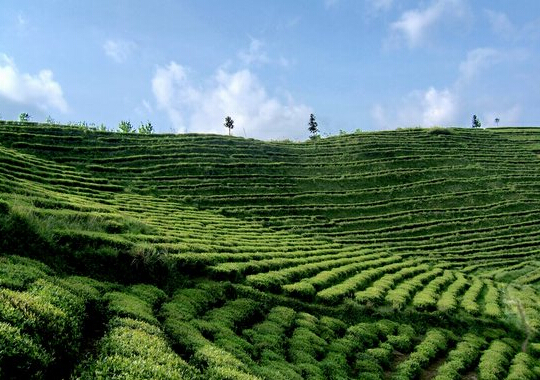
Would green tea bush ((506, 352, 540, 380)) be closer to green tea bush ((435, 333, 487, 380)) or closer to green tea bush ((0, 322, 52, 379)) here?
green tea bush ((435, 333, 487, 380))

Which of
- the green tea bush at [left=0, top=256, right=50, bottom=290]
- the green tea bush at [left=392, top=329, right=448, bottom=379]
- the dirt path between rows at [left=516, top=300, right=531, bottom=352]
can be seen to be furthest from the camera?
the dirt path between rows at [left=516, top=300, right=531, bottom=352]

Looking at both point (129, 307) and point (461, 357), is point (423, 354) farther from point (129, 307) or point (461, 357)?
point (129, 307)

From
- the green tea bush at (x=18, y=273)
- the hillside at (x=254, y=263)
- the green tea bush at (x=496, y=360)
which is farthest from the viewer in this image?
→ the green tea bush at (x=496, y=360)

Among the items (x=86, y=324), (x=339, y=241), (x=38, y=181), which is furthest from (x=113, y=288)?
(x=339, y=241)

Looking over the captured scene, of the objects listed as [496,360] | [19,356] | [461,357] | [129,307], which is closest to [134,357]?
[19,356]

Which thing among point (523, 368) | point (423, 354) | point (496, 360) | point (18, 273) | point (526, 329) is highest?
point (18, 273)

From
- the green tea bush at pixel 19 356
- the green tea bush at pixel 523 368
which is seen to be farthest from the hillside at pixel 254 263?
the green tea bush at pixel 523 368

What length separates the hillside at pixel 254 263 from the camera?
18.0 meters

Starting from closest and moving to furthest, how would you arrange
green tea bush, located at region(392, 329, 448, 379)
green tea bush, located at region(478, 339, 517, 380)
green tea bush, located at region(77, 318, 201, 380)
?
green tea bush, located at region(77, 318, 201, 380)
green tea bush, located at region(392, 329, 448, 379)
green tea bush, located at region(478, 339, 517, 380)

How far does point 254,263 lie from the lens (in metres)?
38.3

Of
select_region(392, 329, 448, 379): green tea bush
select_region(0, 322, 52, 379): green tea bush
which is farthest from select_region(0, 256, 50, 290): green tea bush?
select_region(392, 329, 448, 379): green tea bush

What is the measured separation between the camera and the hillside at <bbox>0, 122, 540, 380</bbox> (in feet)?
59.1

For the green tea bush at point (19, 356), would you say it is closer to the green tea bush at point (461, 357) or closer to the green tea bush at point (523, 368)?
the green tea bush at point (461, 357)

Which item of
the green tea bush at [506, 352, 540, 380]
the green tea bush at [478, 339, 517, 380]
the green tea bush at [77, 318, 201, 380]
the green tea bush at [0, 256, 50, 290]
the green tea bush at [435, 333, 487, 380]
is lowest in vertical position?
the green tea bush at [506, 352, 540, 380]
